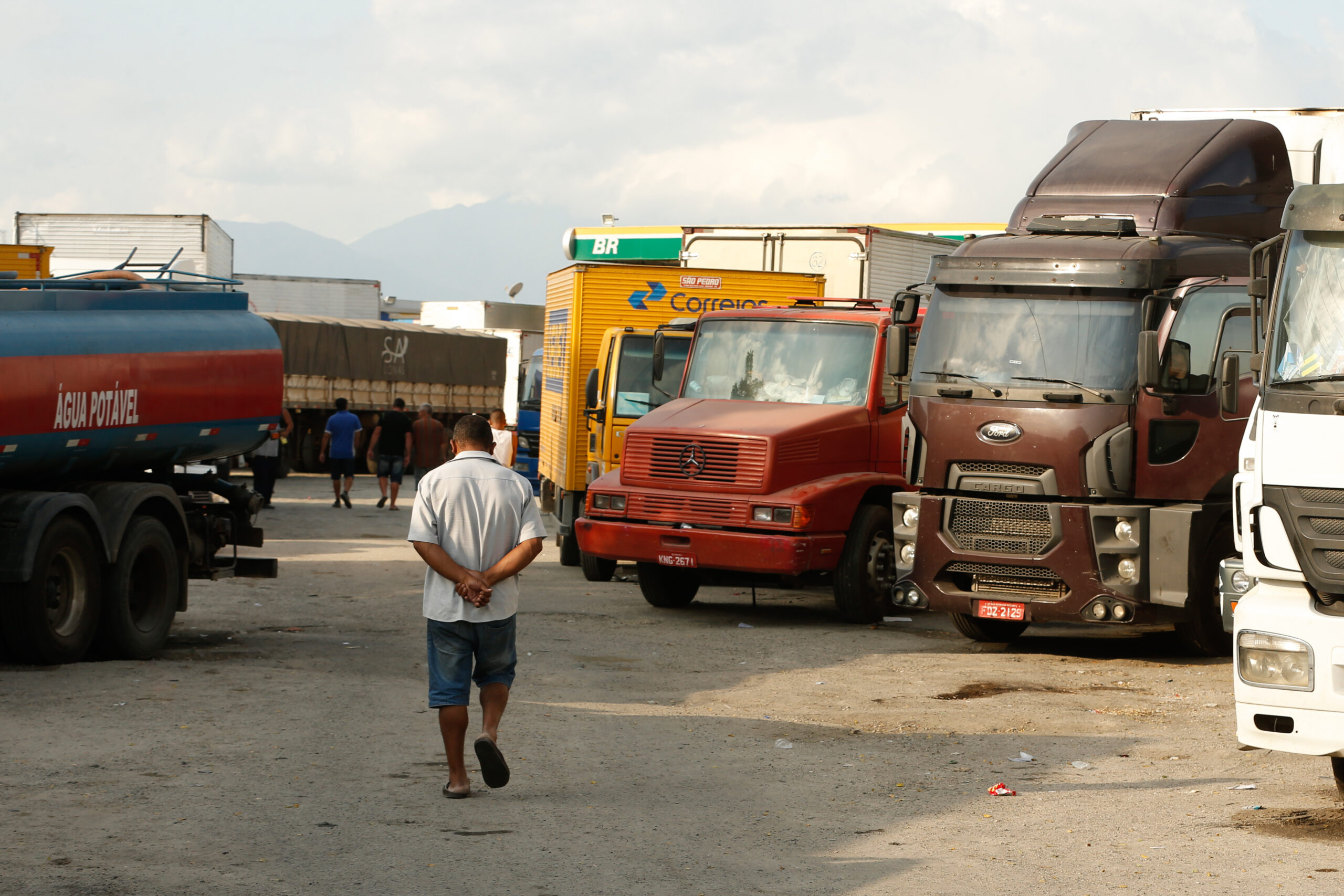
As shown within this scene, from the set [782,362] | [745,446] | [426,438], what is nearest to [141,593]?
[745,446]

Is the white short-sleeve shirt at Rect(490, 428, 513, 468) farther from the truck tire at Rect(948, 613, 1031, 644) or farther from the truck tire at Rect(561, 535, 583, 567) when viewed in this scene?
the truck tire at Rect(948, 613, 1031, 644)

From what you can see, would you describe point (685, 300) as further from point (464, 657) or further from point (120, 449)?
point (464, 657)

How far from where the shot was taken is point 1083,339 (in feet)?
38.8

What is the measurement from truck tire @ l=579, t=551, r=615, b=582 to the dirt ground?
11.9ft

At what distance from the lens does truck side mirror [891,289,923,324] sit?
12.8 m

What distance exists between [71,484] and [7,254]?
8679 millimetres

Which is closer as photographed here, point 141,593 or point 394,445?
point 141,593

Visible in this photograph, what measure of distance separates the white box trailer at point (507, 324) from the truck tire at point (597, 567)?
56.4ft

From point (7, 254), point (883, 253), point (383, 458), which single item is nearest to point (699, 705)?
point (883, 253)

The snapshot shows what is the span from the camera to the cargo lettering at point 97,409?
11.1 meters

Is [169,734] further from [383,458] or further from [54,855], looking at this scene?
[383,458]

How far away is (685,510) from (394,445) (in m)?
13.2

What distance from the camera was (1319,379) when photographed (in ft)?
23.6

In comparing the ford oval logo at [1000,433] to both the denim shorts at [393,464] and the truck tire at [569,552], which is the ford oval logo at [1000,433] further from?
the denim shorts at [393,464]
